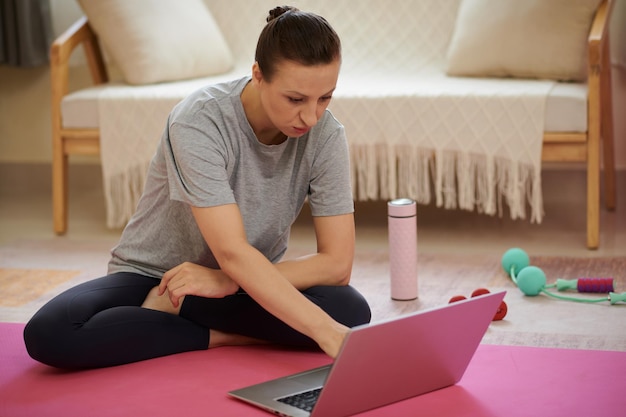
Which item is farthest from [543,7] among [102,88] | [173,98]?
[102,88]

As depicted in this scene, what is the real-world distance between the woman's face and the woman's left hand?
291mm

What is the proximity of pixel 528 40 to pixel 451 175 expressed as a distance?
1.72 feet

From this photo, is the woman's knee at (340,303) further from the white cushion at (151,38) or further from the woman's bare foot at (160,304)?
the white cushion at (151,38)

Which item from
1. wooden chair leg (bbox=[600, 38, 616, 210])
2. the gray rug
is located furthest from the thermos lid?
wooden chair leg (bbox=[600, 38, 616, 210])

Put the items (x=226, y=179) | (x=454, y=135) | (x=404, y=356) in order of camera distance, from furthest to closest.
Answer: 1. (x=454, y=135)
2. (x=226, y=179)
3. (x=404, y=356)

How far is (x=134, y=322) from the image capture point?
1.75 m

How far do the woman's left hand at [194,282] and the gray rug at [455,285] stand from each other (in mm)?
550

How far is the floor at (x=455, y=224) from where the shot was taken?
2.80 m

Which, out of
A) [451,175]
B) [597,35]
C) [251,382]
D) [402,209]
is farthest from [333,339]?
[597,35]

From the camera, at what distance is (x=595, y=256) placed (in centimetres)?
262

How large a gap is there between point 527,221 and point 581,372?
1400 millimetres

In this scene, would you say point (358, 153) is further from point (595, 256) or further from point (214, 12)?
point (214, 12)

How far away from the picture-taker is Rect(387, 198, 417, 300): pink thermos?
227cm

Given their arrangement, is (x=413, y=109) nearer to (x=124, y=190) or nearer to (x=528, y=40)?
(x=528, y=40)
